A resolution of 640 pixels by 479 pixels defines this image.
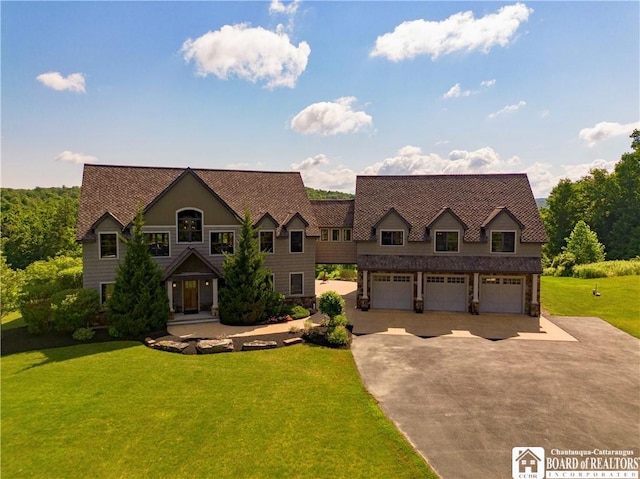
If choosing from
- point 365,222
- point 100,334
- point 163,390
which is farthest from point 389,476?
point 365,222

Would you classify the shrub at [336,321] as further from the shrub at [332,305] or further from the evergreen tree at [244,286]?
the evergreen tree at [244,286]

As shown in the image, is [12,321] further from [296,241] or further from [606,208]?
[606,208]

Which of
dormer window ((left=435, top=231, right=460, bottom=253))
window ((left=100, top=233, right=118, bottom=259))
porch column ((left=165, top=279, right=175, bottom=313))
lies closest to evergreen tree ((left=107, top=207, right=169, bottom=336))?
porch column ((left=165, top=279, right=175, bottom=313))

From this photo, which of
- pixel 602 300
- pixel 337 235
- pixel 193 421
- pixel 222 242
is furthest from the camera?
A: pixel 337 235

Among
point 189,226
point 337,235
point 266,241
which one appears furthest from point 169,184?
point 337,235

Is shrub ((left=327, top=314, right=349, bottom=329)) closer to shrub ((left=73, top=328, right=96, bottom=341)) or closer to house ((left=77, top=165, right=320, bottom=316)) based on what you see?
house ((left=77, top=165, right=320, bottom=316))

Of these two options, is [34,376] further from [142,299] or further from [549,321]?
[549,321]
